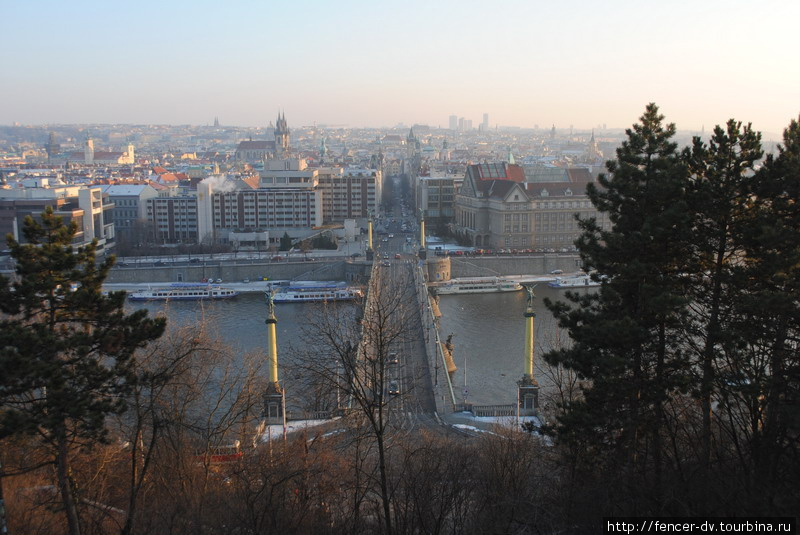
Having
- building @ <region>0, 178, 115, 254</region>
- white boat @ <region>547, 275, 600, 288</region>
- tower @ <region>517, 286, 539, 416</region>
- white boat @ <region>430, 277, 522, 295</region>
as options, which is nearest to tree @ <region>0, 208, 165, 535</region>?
tower @ <region>517, 286, 539, 416</region>

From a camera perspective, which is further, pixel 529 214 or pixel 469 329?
pixel 529 214

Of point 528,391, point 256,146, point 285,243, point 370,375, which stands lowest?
point 528,391

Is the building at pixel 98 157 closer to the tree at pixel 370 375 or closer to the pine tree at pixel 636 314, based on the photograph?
the tree at pixel 370 375

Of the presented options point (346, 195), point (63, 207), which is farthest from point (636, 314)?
point (346, 195)

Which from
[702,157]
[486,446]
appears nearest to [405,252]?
[486,446]

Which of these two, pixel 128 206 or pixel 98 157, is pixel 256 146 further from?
pixel 128 206

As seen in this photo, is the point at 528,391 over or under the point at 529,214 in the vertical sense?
under
